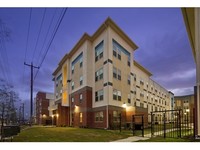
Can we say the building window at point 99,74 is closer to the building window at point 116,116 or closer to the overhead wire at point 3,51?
the building window at point 116,116

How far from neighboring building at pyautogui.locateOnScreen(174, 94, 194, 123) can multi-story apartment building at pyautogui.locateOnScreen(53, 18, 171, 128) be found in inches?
67.9

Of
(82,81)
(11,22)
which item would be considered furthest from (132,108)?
(11,22)

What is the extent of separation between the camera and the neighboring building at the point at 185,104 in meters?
4.07

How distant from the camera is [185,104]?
4320mm

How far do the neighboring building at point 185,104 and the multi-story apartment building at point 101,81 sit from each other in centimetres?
173

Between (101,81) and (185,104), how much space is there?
5083 mm

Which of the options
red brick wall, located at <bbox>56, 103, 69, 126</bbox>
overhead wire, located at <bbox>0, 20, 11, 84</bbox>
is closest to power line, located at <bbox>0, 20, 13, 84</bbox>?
overhead wire, located at <bbox>0, 20, 11, 84</bbox>

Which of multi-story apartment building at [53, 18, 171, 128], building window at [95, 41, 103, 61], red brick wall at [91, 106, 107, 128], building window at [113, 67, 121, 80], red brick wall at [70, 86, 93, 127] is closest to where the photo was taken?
multi-story apartment building at [53, 18, 171, 128]

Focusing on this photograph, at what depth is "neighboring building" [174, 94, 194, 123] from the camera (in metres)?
4.07

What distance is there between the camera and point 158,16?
14.1ft

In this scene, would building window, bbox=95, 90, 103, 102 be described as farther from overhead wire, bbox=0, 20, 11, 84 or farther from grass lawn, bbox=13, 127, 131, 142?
overhead wire, bbox=0, 20, 11, 84

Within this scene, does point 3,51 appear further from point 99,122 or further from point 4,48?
point 99,122
